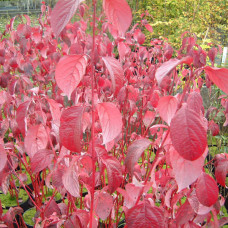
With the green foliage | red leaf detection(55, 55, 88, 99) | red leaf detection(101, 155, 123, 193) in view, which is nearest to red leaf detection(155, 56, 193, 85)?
red leaf detection(55, 55, 88, 99)

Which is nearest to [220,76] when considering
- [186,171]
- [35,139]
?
[186,171]

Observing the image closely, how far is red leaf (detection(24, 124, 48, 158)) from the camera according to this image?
785mm

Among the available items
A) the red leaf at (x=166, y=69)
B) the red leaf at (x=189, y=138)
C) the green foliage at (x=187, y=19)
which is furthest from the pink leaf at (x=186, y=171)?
the green foliage at (x=187, y=19)

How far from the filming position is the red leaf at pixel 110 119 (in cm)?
61

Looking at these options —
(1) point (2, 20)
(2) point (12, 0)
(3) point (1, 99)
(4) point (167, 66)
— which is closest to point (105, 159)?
(4) point (167, 66)

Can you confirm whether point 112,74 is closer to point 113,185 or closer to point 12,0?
point 113,185

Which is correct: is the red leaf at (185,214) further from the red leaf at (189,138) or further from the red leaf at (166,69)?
the red leaf at (166,69)

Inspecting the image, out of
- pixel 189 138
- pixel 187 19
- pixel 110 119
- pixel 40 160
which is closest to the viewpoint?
pixel 189 138

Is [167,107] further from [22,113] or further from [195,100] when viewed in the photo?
[22,113]

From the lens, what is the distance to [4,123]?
1.15 metres

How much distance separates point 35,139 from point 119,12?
442 millimetres

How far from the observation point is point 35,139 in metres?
0.80

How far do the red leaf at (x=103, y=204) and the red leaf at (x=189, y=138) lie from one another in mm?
403

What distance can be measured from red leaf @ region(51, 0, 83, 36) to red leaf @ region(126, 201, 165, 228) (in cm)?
43
